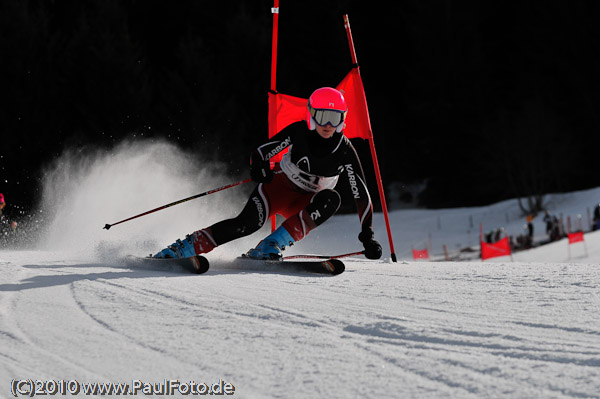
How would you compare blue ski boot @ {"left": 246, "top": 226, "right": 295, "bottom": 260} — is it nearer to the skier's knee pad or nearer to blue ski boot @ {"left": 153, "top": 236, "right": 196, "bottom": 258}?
the skier's knee pad

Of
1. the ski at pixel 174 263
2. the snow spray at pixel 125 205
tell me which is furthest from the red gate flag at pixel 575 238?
the ski at pixel 174 263

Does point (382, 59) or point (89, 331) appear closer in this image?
point (89, 331)

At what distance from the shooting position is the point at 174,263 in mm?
4504

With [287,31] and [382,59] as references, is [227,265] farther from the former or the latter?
[382,59]

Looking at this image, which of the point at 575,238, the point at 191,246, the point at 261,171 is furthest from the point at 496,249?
the point at 191,246

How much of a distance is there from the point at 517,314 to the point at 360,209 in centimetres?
230

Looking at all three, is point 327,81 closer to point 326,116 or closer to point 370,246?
point 326,116

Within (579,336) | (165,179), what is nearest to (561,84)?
(165,179)

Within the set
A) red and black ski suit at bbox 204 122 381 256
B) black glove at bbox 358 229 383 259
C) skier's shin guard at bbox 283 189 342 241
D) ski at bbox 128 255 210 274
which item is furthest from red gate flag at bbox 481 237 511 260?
ski at bbox 128 255 210 274

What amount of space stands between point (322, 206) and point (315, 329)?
223cm

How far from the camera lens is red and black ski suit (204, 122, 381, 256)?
15.7 ft

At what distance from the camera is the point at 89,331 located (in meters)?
2.61

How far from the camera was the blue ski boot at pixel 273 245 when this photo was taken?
15.5 feet

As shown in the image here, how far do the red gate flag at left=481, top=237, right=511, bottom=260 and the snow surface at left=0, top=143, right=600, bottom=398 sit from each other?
9.61 metres
